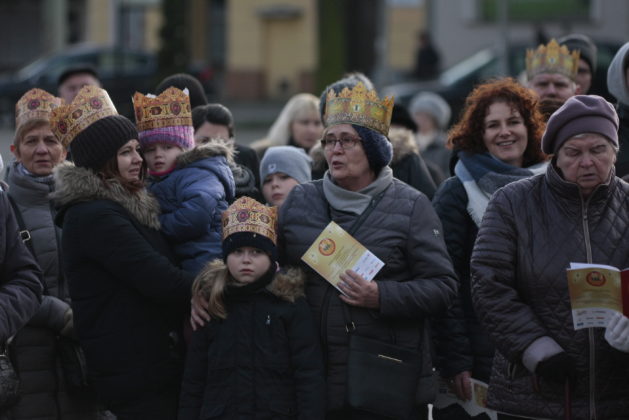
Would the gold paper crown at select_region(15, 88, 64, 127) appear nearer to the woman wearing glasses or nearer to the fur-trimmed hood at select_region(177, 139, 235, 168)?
the fur-trimmed hood at select_region(177, 139, 235, 168)

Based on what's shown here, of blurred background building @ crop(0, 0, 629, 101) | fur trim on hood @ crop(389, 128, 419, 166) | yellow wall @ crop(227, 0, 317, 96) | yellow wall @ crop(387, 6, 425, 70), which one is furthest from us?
yellow wall @ crop(227, 0, 317, 96)

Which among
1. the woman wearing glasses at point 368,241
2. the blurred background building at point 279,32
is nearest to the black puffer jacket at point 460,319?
the woman wearing glasses at point 368,241

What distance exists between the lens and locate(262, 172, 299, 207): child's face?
21.7ft

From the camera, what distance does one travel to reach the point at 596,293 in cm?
459

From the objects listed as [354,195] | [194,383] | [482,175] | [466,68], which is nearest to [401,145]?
[482,175]

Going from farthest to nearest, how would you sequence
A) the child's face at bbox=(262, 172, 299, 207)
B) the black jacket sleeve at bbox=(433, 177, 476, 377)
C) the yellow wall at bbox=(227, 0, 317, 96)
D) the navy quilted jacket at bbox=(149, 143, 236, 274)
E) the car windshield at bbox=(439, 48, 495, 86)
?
the yellow wall at bbox=(227, 0, 317, 96) → the car windshield at bbox=(439, 48, 495, 86) → the child's face at bbox=(262, 172, 299, 207) → the black jacket sleeve at bbox=(433, 177, 476, 377) → the navy quilted jacket at bbox=(149, 143, 236, 274)

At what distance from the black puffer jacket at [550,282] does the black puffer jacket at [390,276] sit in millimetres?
335

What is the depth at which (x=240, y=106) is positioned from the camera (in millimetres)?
34562

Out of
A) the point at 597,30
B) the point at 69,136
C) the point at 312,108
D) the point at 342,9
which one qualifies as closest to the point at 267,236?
the point at 69,136

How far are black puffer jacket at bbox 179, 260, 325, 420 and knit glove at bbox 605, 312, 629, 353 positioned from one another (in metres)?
1.21

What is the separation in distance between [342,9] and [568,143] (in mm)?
20715

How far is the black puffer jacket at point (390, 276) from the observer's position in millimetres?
5070

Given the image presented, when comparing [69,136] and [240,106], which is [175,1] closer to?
[240,106]

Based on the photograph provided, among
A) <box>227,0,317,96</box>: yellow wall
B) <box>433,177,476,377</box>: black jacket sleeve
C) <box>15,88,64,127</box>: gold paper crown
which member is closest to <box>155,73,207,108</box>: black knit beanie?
<box>15,88,64,127</box>: gold paper crown
